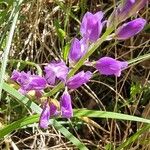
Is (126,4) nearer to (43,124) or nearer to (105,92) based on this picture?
(43,124)

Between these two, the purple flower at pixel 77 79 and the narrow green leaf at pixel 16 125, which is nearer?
the purple flower at pixel 77 79

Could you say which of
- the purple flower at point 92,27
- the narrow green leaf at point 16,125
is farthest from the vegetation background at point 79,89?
the purple flower at point 92,27

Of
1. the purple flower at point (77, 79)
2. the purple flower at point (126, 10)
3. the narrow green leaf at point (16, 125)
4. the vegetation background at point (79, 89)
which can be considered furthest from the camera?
the vegetation background at point (79, 89)

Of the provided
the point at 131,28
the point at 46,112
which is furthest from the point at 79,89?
the point at 131,28

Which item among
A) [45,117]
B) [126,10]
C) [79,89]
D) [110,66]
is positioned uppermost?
[126,10]

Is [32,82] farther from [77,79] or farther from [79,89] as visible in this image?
[79,89]

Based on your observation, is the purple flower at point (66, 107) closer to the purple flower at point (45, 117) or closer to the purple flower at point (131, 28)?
the purple flower at point (45, 117)

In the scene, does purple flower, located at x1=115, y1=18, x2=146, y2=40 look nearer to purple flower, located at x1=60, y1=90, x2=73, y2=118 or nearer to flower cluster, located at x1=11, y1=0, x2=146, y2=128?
flower cluster, located at x1=11, y1=0, x2=146, y2=128
